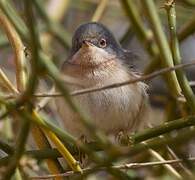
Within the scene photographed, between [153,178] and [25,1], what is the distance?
57.0 inches

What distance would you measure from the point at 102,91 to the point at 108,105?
0.07 metres

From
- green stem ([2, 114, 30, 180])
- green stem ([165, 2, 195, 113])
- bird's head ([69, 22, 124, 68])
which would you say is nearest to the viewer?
green stem ([2, 114, 30, 180])

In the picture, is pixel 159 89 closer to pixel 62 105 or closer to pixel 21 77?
pixel 62 105

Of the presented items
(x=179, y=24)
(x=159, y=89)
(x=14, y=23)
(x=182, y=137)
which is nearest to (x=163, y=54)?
(x=14, y=23)

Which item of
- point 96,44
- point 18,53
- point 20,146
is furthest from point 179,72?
point 96,44

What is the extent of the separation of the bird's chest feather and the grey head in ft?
0.53

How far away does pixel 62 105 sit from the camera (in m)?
2.91

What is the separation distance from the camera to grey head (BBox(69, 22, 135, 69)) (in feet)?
10.1

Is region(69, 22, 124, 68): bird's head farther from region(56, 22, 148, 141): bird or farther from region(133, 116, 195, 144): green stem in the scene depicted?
region(133, 116, 195, 144): green stem

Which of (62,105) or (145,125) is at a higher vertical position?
(62,105)

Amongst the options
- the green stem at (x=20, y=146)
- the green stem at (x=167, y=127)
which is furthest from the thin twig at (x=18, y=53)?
the green stem at (x=20, y=146)

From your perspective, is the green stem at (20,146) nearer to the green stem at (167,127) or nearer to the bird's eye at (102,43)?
the green stem at (167,127)

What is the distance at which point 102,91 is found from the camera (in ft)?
9.53

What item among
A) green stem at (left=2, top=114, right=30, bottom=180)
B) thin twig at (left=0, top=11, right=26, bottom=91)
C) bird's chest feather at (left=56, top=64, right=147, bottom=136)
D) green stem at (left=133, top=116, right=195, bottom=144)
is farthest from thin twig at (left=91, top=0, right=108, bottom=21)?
green stem at (left=2, top=114, right=30, bottom=180)
